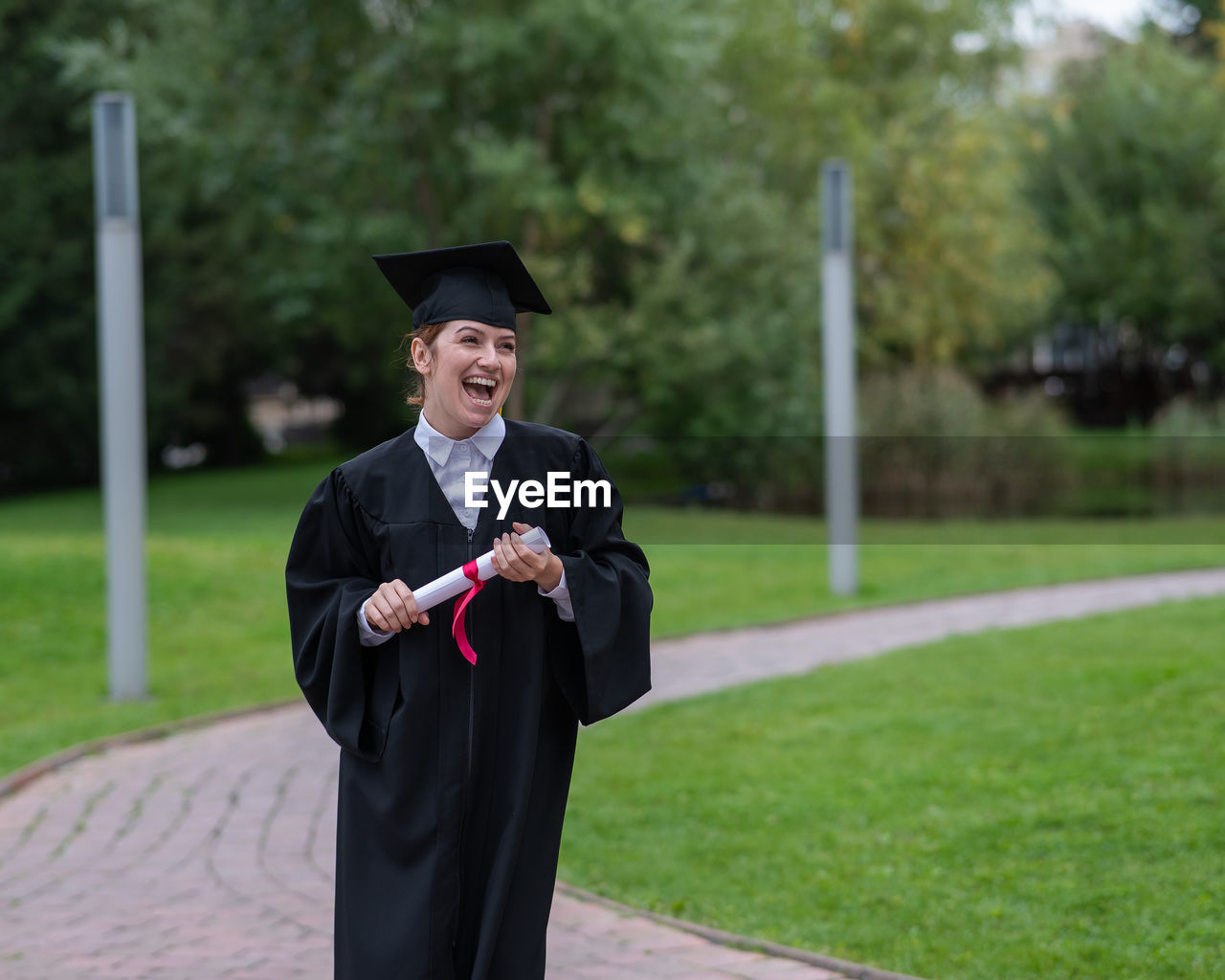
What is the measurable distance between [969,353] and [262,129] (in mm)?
21794

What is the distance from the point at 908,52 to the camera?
3077 centimetres

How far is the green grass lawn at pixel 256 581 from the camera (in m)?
9.96

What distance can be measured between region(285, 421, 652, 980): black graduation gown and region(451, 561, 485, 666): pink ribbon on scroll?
48 mm

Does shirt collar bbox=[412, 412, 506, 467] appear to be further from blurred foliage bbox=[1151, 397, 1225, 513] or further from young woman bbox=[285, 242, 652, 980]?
blurred foliage bbox=[1151, 397, 1225, 513]

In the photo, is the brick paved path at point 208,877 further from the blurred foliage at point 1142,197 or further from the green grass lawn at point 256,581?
the blurred foliage at point 1142,197

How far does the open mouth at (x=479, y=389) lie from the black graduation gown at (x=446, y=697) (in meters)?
0.15

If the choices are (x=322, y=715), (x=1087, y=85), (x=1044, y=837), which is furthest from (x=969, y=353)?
(x=322, y=715)

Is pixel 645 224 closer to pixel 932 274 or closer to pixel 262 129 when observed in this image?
pixel 262 129

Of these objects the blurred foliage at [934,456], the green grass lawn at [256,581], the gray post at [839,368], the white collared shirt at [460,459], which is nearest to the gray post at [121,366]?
the green grass lawn at [256,581]

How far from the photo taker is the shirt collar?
3.25 meters

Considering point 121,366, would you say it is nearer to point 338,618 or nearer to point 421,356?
point 421,356

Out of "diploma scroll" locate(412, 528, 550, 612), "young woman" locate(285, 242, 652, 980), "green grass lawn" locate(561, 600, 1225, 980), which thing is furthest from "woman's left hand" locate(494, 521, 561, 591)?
"green grass lawn" locate(561, 600, 1225, 980)

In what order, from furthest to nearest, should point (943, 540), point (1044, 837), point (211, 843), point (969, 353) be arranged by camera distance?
point (969, 353) < point (943, 540) < point (211, 843) < point (1044, 837)

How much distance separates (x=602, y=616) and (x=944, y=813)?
3681 millimetres
